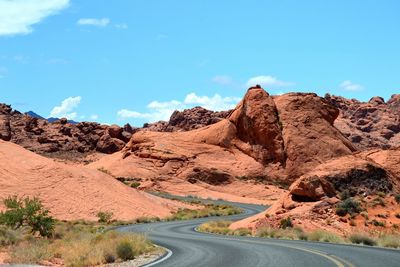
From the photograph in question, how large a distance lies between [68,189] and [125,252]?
121 feet

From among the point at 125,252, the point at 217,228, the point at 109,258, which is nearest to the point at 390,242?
the point at 125,252

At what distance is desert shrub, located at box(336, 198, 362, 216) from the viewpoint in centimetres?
3036

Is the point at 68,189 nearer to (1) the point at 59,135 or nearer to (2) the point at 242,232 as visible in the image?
(2) the point at 242,232

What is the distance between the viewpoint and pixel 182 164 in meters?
87.3

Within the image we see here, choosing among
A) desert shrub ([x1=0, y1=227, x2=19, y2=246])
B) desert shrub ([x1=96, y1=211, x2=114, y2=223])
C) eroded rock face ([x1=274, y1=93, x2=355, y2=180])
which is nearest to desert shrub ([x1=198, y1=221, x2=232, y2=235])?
desert shrub ([x1=96, y1=211, x2=114, y2=223])

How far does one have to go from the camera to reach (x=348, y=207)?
30.5 m

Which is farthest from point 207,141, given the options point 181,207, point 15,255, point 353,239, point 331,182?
point 15,255

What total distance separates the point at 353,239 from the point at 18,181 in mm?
36813

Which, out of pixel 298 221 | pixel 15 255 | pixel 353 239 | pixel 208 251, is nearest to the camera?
pixel 15 255

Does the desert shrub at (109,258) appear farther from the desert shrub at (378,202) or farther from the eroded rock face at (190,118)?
the eroded rock face at (190,118)

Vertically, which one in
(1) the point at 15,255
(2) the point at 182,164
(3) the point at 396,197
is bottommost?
(1) the point at 15,255

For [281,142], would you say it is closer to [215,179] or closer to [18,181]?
[215,179]

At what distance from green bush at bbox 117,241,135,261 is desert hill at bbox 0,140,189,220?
1234 inches

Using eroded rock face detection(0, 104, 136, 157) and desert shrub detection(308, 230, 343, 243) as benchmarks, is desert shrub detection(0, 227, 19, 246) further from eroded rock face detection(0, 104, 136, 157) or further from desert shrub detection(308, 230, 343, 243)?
eroded rock face detection(0, 104, 136, 157)
